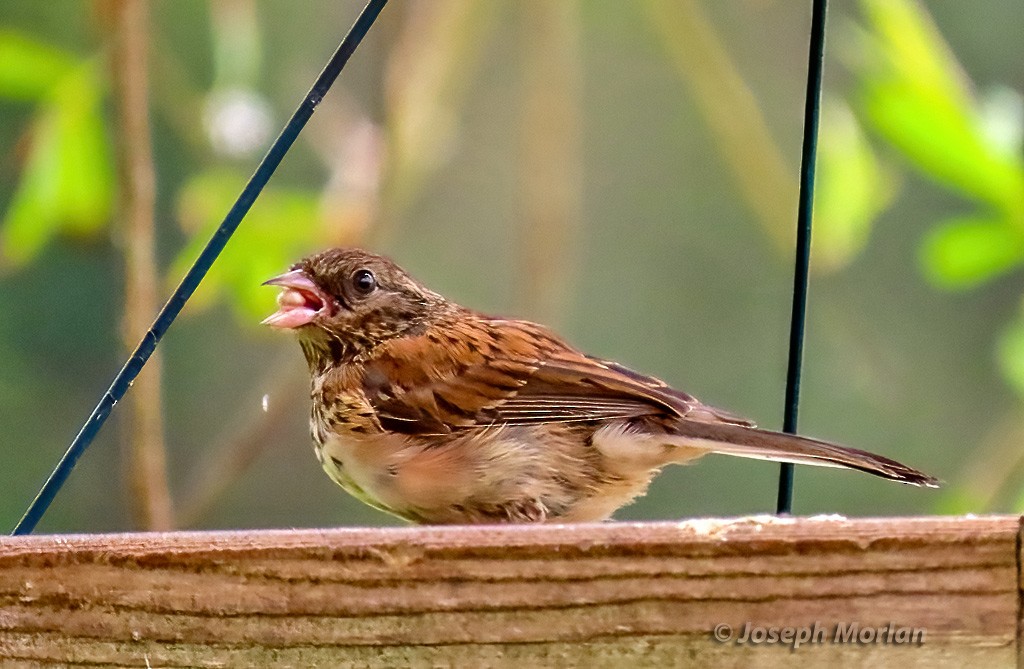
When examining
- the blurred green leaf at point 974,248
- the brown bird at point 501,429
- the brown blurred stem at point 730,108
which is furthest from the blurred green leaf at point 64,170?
the blurred green leaf at point 974,248

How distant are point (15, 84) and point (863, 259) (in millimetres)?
3805

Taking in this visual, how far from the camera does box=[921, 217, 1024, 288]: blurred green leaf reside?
2.63m

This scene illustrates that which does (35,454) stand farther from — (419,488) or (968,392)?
(968,392)

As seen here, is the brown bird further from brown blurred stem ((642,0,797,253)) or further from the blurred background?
brown blurred stem ((642,0,797,253))

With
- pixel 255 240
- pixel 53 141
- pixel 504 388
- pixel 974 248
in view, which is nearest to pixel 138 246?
pixel 255 240

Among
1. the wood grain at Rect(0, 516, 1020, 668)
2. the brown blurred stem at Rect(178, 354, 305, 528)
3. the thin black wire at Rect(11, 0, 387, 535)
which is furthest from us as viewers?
the brown blurred stem at Rect(178, 354, 305, 528)

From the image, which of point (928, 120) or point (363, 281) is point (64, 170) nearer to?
point (363, 281)

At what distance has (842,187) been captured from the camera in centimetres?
284

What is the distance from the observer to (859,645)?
1267 mm

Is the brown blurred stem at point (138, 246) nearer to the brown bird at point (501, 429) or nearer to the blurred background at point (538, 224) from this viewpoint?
the blurred background at point (538, 224)

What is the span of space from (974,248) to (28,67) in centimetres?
219

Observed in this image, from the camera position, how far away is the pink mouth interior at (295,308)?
2215mm

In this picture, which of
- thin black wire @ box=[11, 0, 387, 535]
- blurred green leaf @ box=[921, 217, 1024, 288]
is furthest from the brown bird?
blurred green leaf @ box=[921, 217, 1024, 288]

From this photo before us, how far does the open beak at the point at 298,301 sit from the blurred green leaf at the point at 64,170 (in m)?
0.69
